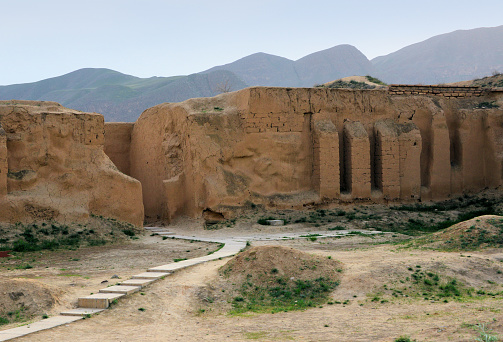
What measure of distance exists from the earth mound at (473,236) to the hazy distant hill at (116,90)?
64.5 m

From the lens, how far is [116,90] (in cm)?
8300

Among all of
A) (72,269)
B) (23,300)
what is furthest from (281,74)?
(23,300)

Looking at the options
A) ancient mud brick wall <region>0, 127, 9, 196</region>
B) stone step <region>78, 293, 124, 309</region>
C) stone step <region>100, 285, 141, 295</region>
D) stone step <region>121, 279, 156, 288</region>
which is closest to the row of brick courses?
ancient mud brick wall <region>0, 127, 9, 196</region>

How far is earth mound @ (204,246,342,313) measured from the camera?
32.5 feet

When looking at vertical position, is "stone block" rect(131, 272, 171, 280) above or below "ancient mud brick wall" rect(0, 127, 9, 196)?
below

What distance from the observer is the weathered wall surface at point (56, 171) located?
16344 millimetres

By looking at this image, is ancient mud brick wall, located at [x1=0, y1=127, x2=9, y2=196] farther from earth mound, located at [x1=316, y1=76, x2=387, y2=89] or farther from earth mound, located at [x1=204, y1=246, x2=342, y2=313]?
earth mound, located at [x1=316, y1=76, x2=387, y2=89]

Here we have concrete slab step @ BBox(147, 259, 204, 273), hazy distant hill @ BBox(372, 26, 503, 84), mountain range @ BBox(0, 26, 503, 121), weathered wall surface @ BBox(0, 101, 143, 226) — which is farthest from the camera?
hazy distant hill @ BBox(372, 26, 503, 84)

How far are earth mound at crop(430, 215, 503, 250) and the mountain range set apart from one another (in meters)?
66.2

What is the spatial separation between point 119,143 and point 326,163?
8415 mm

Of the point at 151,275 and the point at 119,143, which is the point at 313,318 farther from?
the point at 119,143

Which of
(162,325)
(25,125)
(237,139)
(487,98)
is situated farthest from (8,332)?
(487,98)

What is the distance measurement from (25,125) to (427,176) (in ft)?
47.0

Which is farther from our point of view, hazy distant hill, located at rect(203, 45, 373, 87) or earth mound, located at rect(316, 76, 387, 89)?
hazy distant hill, located at rect(203, 45, 373, 87)
